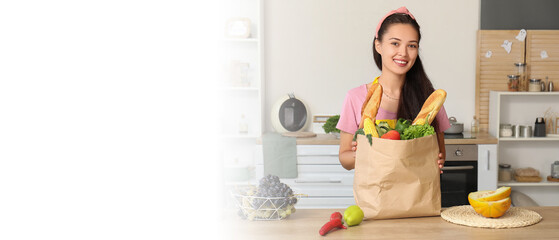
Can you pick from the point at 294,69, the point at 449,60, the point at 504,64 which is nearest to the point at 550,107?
the point at 504,64

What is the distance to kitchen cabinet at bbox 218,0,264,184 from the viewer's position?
14.0 feet

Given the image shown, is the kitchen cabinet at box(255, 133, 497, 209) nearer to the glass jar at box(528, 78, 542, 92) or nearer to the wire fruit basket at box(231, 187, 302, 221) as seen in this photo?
the glass jar at box(528, 78, 542, 92)

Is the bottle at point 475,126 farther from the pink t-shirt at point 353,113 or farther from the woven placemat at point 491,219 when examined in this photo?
the woven placemat at point 491,219

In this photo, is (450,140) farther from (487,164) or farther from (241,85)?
(241,85)

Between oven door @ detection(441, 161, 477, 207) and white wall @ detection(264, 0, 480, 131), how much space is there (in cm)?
63

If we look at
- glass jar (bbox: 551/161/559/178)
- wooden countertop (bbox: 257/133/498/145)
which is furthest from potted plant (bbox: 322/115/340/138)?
glass jar (bbox: 551/161/559/178)

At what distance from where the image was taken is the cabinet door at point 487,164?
4000 millimetres

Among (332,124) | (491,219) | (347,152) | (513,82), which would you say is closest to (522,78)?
(513,82)

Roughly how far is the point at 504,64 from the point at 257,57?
181 cm

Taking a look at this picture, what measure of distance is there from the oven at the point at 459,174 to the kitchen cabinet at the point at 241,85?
51.2 inches

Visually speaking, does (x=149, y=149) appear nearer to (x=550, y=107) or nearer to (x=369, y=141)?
(x=369, y=141)

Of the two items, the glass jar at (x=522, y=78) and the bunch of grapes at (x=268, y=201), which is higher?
the glass jar at (x=522, y=78)

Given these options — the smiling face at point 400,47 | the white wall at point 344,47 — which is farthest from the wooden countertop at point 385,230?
the white wall at point 344,47

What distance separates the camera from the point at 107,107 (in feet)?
5.86
